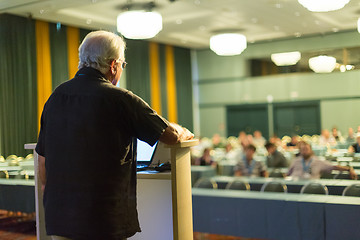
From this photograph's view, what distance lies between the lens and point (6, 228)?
16.8ft

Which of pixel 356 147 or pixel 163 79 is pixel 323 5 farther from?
pixel 163 79

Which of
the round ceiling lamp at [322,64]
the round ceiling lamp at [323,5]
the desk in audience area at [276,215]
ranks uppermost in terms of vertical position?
the round ceiling lamp at [323,5]

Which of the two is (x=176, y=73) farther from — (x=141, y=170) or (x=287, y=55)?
(x=141, y=170)

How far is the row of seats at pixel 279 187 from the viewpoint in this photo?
5.01 meters

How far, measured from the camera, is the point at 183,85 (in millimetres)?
11805

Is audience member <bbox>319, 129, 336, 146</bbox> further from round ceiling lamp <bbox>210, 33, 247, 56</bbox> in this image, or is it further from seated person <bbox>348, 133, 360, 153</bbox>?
round ceiling lamp <bbox>210, 33, 247, 56</bbox>

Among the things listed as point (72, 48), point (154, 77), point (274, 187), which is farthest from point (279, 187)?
point (154, 77)

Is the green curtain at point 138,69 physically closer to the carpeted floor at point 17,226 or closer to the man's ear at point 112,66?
the carpeted floor at point 17,226

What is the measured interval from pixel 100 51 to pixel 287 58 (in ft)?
12.7

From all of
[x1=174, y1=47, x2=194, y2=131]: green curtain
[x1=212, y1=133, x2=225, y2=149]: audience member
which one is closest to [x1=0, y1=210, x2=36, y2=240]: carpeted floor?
[x1=174, y1=47, x2=194, y2=131]: green curtain

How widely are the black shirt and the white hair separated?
48 mm

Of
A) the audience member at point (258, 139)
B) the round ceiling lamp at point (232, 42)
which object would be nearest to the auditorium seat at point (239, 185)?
the round ceiling lamp at point (232, 42)

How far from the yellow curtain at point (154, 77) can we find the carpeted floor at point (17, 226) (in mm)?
5232

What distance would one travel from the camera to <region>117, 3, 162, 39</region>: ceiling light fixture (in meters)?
6.71
